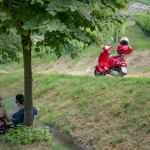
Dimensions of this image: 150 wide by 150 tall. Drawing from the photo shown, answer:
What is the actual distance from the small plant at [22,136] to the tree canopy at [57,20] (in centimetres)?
26

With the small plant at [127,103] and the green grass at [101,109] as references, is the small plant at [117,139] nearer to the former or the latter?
the green grass at [101,109]

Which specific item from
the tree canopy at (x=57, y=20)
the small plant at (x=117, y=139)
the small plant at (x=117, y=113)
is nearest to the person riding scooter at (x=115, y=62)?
the small plant at (x=117, y=113)

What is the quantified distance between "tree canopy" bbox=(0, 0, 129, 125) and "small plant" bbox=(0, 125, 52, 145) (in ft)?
0.84

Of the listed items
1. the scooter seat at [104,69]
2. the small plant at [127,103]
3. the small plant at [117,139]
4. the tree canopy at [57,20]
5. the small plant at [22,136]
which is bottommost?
the small plant at [117,139]

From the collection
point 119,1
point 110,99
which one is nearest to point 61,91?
point 110,99

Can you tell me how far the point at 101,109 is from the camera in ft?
19.6

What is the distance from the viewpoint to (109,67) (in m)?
8.24

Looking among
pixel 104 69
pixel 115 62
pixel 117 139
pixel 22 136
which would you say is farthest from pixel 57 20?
pixel 104 69

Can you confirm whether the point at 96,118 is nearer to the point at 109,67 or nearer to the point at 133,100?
the point at 133,100

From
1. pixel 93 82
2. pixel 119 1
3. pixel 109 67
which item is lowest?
pixel 93 82

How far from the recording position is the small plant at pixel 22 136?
154 inches

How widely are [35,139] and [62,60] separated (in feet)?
60.9

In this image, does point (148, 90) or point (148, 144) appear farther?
point (148, 90)

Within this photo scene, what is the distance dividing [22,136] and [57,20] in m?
2.71
